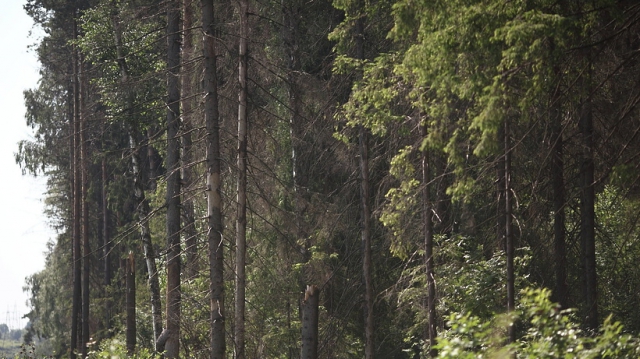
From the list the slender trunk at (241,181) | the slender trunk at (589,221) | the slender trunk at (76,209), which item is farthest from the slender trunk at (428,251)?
the slender trunk at (76,209)

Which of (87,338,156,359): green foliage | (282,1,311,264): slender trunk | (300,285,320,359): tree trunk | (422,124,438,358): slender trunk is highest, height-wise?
(282,1,311,264): slender trunk

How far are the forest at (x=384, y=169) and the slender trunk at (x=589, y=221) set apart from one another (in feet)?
0.13

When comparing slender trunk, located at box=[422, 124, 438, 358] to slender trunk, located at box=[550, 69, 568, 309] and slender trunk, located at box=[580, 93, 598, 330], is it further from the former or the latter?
slender trunk, located at box=[580, 93, 598, 330]

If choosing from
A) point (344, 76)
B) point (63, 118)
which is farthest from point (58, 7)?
point (344, 76)

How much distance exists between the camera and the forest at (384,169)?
956 cm

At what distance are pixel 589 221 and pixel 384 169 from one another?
6.07 metres

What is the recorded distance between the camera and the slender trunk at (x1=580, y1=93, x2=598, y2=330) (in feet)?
46.8

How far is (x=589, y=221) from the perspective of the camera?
48.2 ft

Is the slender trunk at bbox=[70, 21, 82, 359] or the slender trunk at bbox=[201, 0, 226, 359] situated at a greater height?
the slender trunk at bbox=[70, 21, 82, 359]

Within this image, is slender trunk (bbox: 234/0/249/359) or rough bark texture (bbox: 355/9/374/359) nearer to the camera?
slender trunk (bbox: 234/0/249/359)

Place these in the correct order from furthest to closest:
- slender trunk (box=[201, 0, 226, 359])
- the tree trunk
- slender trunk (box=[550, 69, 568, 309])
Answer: slender trunk (box=[550, 69, 568, 309]) → the tree trunk → slender trunk (box=[201, 0, 226, 359])

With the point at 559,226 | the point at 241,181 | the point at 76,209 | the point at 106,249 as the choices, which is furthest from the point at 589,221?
the point at 106,249

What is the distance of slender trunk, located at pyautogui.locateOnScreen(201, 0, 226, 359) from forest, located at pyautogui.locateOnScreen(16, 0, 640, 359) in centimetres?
3

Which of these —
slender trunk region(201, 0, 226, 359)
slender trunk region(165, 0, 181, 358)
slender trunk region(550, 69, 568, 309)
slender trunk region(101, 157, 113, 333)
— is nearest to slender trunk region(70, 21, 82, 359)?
slender trunk region(101, 157, 113, 333)
